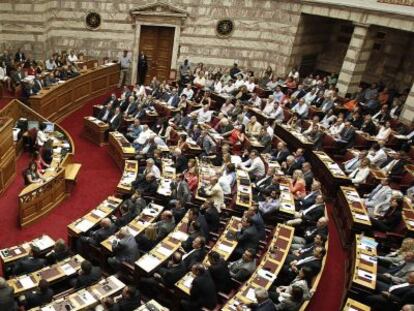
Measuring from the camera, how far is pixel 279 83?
19.3 m

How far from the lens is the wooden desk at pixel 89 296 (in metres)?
7.15

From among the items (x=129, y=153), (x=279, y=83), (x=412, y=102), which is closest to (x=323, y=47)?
(x=279, y=83)

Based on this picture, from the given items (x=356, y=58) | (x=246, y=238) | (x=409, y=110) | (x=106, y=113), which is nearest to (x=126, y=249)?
(x=246, y=238)

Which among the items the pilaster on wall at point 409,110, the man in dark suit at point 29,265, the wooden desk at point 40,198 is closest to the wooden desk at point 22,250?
the man in dark suit at point 29,265

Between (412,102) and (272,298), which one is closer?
(272,298)

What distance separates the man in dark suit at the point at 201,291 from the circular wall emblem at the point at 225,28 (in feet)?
51.6

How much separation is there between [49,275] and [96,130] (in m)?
8.19

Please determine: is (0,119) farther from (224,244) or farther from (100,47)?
(100,47)

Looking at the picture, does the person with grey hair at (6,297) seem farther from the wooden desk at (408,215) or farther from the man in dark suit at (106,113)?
the man in dark suit at (106,113)

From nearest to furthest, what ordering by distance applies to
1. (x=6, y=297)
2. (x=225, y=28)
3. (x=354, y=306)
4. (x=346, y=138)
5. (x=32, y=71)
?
(x=6, y=297) < (x=354, y=306) < (x=346, y=138) < (x=32, y=71) < (x=225, y=28)

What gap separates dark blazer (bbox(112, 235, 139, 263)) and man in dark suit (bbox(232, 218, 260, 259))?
221 cm

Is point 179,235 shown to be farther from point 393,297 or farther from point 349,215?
point 393,297

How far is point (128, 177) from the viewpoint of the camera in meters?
11.8

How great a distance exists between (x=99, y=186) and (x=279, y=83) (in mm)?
10469
